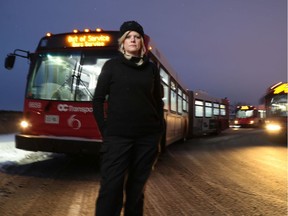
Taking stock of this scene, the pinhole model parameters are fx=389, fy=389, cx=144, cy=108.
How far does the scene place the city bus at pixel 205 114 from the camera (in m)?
20.8

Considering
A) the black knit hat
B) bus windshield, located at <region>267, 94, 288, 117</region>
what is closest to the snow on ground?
the black knit hat

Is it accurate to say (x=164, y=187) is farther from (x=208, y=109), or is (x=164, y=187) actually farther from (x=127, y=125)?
(x=208, y=109)

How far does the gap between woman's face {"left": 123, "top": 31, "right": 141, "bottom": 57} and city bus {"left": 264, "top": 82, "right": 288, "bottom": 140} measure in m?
15.8

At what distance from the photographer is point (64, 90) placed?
26.6 feet

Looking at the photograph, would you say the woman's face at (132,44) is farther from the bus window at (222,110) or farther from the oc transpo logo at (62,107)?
the bus window at (222,110)

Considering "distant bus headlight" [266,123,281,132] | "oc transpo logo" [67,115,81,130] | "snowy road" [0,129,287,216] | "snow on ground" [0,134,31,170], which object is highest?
"distant bus headlight" [266,123,281,132]

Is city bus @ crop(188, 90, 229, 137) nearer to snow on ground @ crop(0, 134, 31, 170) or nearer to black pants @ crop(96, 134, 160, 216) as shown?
snow on ground @ crop(0, 134, 31, 170)

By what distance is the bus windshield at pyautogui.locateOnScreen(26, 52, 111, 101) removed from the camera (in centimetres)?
801

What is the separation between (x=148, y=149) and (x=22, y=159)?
285 inches

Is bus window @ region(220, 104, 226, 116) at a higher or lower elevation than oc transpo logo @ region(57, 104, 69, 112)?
higher

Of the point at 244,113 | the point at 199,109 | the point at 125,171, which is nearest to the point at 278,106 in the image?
the point at 199,109

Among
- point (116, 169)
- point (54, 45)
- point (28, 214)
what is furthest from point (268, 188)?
point (54, 45)

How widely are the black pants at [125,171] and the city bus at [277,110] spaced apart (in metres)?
15.7

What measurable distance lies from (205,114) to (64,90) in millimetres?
16457
